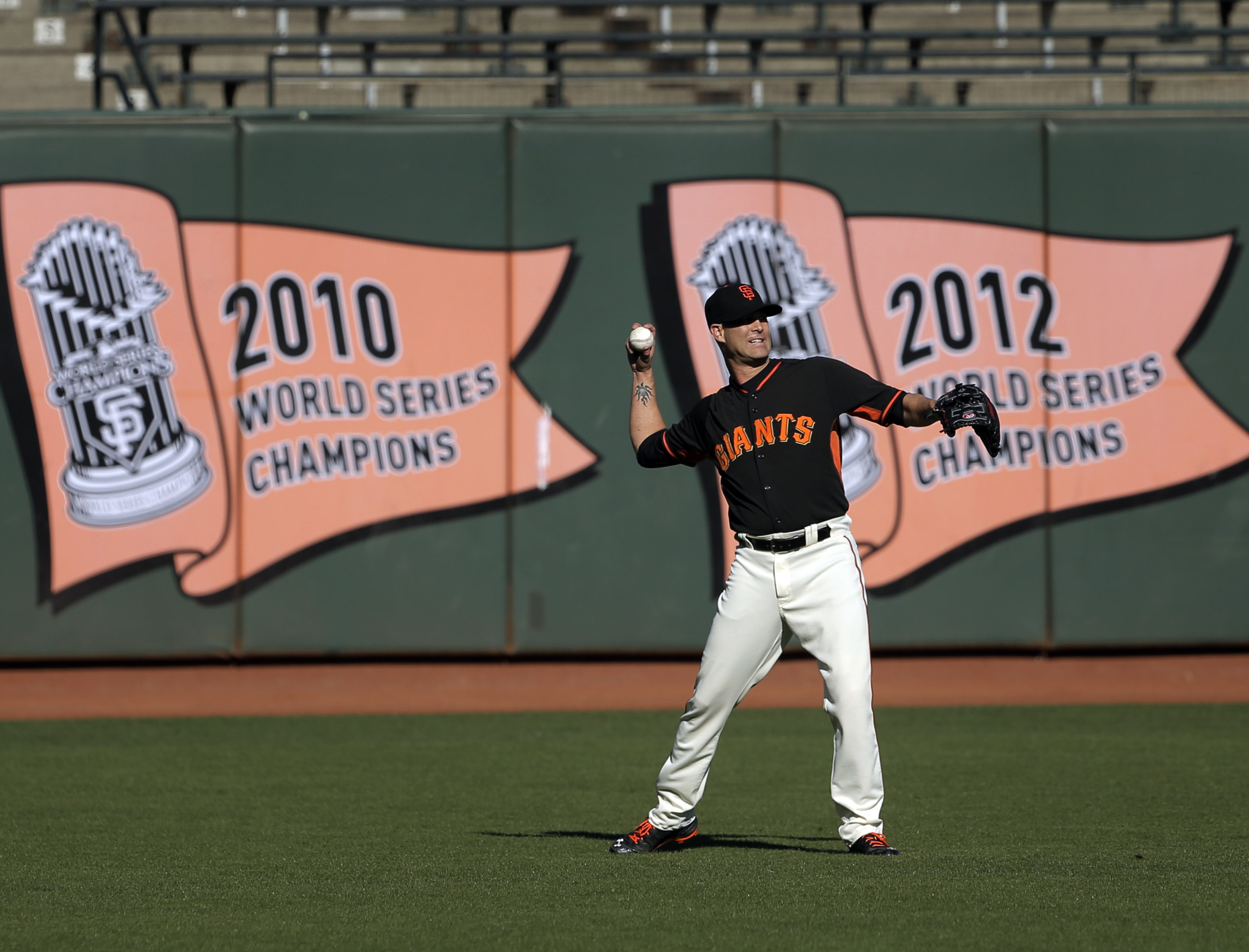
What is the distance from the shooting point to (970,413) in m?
4.48

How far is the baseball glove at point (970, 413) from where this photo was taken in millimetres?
4484

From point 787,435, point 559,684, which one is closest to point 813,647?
point 787,435

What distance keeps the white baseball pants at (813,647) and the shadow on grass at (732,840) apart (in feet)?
0.74

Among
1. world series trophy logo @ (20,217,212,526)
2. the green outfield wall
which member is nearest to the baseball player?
the green outfield wall

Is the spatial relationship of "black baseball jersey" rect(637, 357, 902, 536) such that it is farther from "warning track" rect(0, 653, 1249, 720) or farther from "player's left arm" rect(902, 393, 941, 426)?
"warning track" rect(0, 653, 1249, 720)

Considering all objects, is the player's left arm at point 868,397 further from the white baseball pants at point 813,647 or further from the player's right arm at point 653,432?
the player's right arm at point 653,432

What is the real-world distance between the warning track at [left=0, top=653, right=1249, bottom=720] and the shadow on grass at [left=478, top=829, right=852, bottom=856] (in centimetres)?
459

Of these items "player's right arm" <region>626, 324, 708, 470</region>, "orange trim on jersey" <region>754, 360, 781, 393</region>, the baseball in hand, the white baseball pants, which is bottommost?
the white baseball pants

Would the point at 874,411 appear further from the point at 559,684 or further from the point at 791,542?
the point at 559,684

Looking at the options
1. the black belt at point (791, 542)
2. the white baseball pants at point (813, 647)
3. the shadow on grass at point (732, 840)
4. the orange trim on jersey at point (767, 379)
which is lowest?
the shadow on grass at point (732, 840)

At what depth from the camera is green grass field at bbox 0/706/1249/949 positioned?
3764 millimetres

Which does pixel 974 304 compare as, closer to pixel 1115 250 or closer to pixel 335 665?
pixel 1115 250

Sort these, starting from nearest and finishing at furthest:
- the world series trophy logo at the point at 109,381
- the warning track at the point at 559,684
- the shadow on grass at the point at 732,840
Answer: the shadow on grass at the point at 732,840 < the warning track at the point at 559,684 < the world series trophy logo at the point at 109,381

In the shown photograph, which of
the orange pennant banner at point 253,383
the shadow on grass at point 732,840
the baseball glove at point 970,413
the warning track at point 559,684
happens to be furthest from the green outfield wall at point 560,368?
the baseball glove at point 970,413
